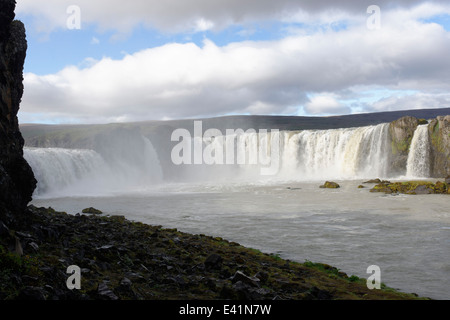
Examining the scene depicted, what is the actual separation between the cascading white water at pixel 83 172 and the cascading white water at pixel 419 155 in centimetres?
3812

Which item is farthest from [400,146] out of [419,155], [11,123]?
[11,123]

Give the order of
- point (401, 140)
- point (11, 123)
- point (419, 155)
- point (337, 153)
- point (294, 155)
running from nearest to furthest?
point (11, 123), point (419, 155), point (401, 140), point (337, 153), point (294, 155)

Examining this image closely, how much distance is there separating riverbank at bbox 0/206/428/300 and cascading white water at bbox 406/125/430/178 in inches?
1736

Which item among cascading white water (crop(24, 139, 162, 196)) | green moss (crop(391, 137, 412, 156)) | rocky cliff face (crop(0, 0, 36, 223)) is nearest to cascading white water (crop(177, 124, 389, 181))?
green moss (crop(391, 137, 412, 156))

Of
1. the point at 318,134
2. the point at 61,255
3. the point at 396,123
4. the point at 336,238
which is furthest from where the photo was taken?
the point at 318,134

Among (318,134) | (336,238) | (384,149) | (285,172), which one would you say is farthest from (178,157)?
(336,238)

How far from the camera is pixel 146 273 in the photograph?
850cm

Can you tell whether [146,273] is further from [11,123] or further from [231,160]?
[231,160]

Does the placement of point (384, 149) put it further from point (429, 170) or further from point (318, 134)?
point (318, 134)

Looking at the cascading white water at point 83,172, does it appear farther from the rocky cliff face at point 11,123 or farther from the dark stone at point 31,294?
the dark stone at point 31,294

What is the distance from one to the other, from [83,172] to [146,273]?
4753cm

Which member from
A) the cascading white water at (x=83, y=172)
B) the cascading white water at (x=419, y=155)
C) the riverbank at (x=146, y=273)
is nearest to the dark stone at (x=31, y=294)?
the riverbank at (x=146, y=273)
